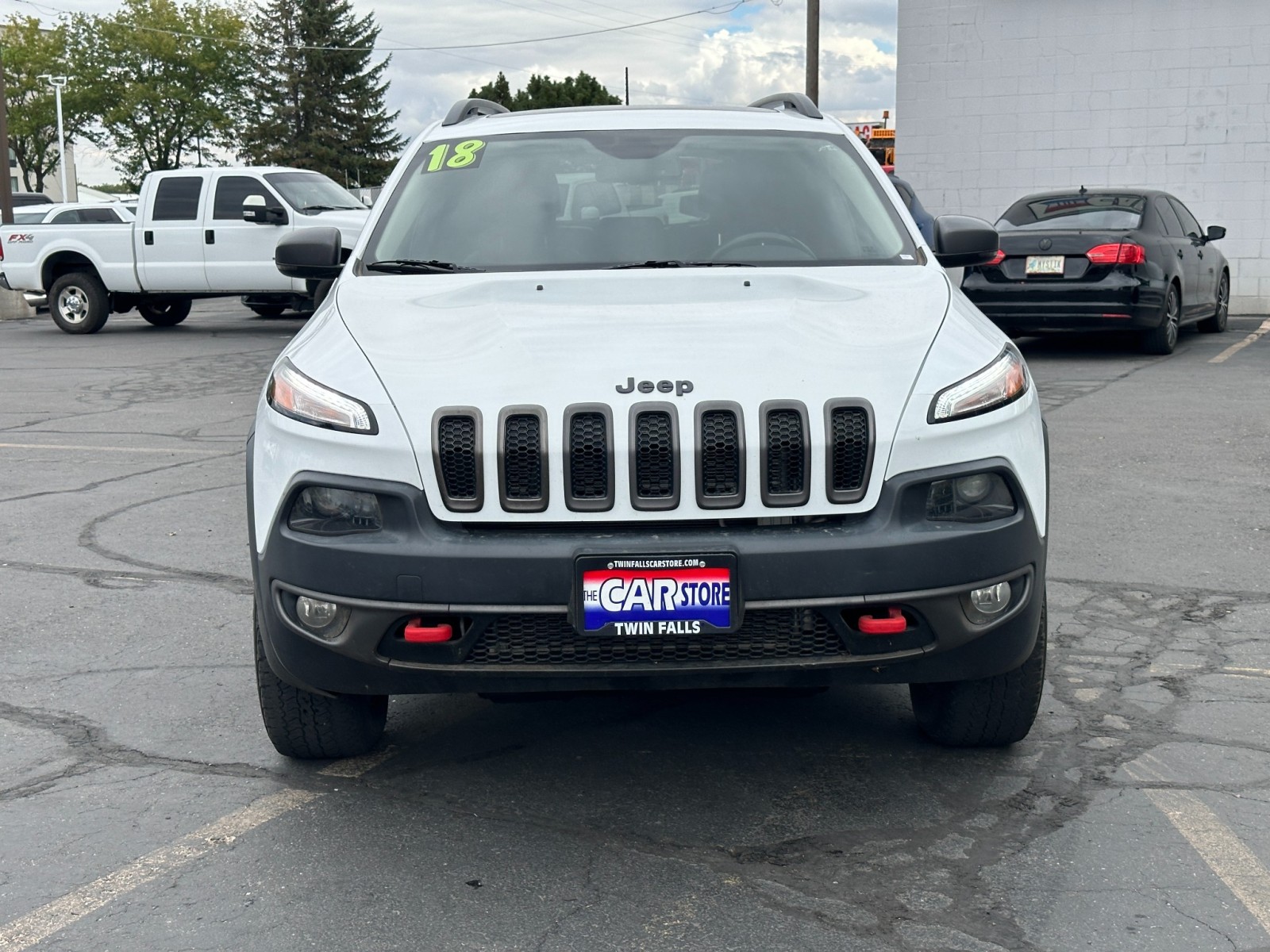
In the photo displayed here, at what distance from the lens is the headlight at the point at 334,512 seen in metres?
3.31

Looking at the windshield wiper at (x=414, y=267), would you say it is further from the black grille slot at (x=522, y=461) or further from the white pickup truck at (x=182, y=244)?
the white pickup truck at (x=182, y=244)

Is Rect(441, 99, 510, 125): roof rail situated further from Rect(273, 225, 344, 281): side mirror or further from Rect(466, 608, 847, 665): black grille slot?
Rect(466, 608, 847, 665): black grille slot

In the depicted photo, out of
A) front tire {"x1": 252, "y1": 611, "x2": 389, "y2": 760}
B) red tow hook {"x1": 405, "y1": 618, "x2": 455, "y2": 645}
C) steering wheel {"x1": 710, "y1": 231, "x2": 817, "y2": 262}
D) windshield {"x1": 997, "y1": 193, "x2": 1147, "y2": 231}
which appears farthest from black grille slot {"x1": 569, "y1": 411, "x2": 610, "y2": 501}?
windshield {"x1": 997, "y1": 193, "x2": 1147, "y2": 231}

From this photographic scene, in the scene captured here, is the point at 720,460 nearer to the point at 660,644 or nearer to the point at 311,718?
the point at 660,644

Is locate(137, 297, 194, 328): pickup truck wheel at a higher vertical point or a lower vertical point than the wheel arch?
lower

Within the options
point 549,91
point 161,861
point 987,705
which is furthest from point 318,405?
point 549,91

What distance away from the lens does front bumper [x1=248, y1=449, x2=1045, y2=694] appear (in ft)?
10.4

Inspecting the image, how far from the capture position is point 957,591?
10.7 ft

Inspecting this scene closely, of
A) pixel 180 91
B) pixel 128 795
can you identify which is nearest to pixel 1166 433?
pixel 128 795

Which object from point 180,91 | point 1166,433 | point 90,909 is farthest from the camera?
point 180,91

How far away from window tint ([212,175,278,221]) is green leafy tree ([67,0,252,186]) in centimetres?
5513

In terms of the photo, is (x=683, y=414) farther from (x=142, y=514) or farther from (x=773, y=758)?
(x=142, y=514)

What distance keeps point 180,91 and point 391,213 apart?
70.5 m

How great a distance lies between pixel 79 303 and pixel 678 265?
1624cm
